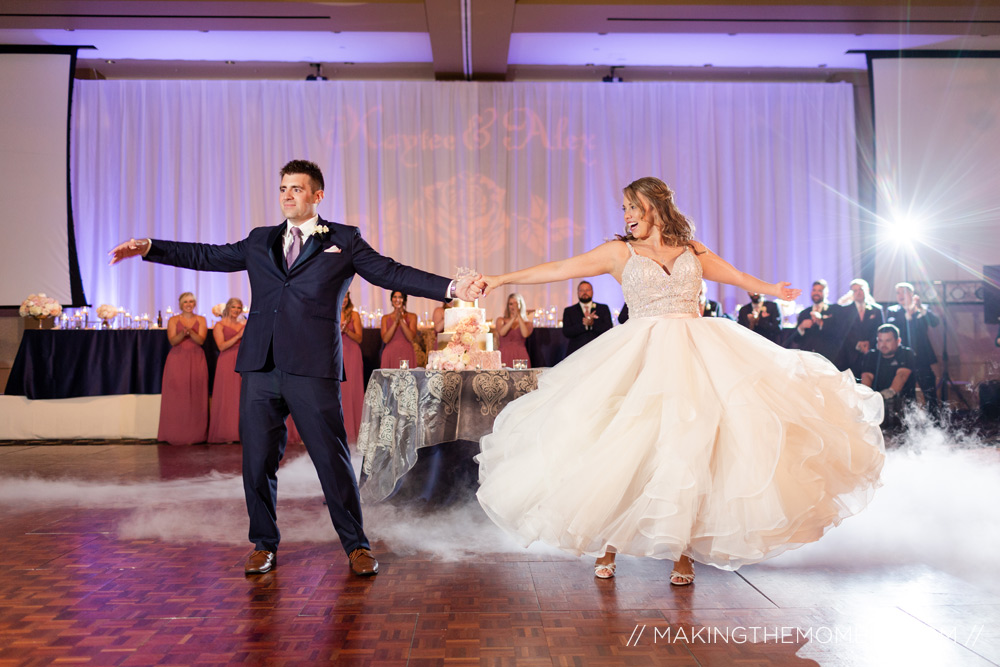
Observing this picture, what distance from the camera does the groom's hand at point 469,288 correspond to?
3268 millimetres

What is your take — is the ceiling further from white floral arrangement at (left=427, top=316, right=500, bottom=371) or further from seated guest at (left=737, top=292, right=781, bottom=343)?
white floral arrangement at (left=427, top=316, right=500, bottom=371)

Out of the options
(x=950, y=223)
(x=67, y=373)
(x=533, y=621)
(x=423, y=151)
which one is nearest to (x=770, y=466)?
(x=533, y=621)

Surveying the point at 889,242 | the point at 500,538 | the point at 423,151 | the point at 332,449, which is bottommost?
the point at 500,538

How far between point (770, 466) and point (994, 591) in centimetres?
127

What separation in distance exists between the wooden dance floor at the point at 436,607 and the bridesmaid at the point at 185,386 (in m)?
4.33

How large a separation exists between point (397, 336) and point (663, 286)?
5627mm

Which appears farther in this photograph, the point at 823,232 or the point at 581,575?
the point at 823,232

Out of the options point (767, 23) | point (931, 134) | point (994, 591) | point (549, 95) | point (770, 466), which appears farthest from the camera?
point (549, 95)

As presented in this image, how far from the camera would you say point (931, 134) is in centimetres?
1063

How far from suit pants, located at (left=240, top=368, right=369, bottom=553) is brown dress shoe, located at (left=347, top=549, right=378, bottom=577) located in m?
0.03

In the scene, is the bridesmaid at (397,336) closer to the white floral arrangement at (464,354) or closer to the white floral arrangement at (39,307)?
the white floral arrangement at (464,354)

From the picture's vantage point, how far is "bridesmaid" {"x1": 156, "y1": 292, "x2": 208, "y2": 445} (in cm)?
838

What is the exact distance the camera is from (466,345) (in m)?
4.66

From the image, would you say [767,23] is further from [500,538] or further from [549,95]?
[500,538]
